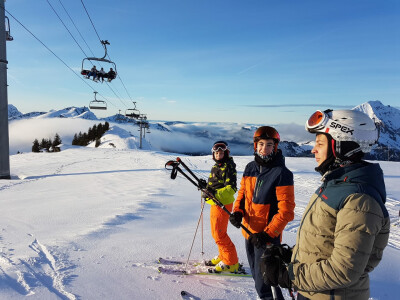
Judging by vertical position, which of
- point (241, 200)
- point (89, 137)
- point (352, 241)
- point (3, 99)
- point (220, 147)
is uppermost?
point (3, 99)

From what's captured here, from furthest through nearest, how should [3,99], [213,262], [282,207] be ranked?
[3,99]
[213,262]
[282,207]

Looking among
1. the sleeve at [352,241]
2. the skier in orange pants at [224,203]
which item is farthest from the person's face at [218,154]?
the sleeve at [352,241]

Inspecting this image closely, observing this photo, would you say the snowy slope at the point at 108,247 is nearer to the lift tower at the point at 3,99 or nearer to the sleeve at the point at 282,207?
the sleeve at the point at 282,207

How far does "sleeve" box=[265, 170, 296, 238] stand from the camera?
8.95 feet

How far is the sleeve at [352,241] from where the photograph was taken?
1407 millimetres

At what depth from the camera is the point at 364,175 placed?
1.49m

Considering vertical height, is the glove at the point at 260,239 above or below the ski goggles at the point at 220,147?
below

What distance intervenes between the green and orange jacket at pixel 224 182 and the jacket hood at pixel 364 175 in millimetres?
2079

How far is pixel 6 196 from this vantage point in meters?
8.43

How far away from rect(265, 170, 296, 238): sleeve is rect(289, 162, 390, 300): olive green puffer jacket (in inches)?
35.9

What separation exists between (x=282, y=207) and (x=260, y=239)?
0.42m

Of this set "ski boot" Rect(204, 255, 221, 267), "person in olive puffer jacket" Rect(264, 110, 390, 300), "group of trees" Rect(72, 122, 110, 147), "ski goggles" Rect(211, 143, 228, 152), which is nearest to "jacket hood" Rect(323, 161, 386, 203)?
"person in olive puffer jacket" Rect(264, 110, 390, 300)

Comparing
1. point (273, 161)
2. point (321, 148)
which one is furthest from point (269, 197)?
point (321, 148)

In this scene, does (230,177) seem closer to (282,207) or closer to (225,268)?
(282,207)
